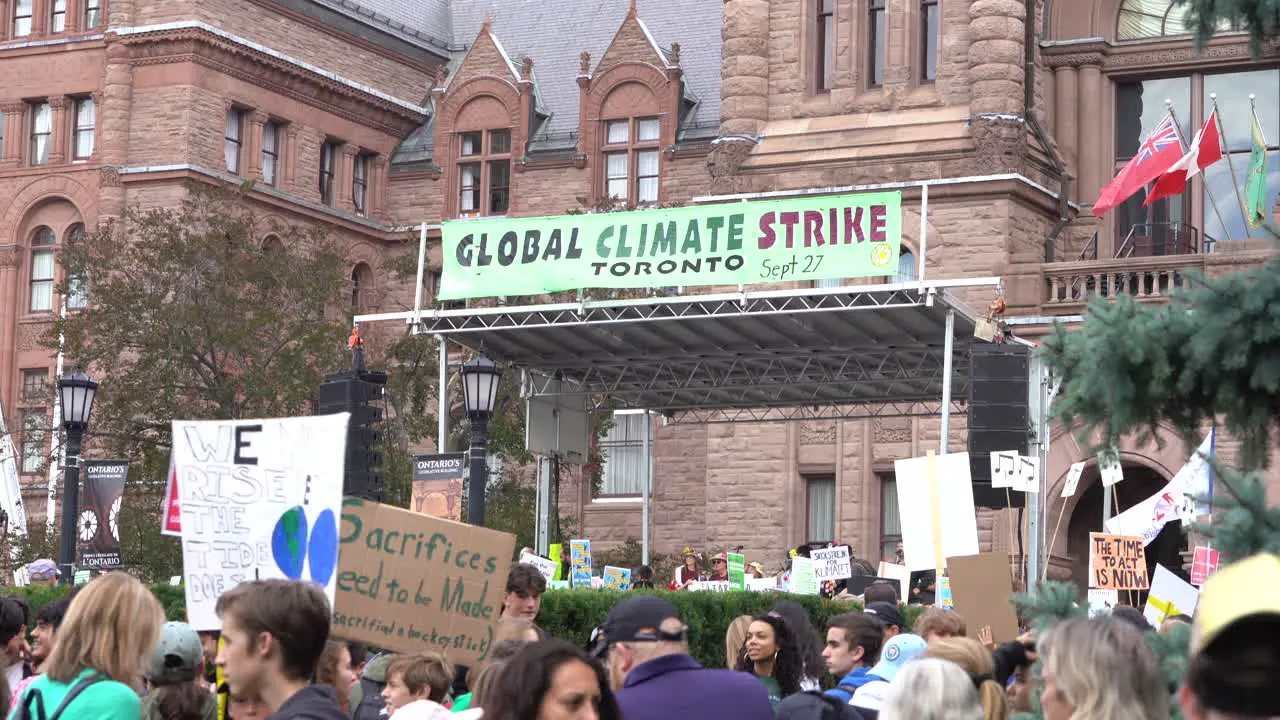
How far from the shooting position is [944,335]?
Result: 2750 centimetres

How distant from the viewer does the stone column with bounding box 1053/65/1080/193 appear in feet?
127

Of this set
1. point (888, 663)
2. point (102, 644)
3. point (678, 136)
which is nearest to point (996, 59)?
point (678, 136)

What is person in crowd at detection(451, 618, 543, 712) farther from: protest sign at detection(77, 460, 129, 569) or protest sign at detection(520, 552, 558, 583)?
protest sign at detection(77, 460, 129, 569)

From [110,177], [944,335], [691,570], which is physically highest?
[110,177]

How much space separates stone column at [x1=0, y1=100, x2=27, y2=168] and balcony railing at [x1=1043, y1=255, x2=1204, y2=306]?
2301 centimetres

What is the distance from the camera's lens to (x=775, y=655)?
9.84 meters

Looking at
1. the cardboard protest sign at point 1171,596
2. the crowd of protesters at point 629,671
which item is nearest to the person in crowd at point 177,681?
the crowd of protesters at point 629,671

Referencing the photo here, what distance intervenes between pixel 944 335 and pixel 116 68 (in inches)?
932

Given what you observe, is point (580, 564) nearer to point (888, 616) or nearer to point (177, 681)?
point (888, 616)

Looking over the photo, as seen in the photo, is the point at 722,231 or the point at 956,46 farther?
the point at 956,46

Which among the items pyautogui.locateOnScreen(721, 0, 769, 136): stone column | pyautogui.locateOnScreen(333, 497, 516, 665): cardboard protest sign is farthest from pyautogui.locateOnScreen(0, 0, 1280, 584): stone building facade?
pyautogui.locateOnScreen(333, 497, 516, 665): cardboard protest sign

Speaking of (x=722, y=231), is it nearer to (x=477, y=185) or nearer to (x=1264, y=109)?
(x=1264, y=109)

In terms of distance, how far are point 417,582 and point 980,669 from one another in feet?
8.97

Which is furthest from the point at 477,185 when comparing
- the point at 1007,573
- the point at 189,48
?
the point at 1007,573
